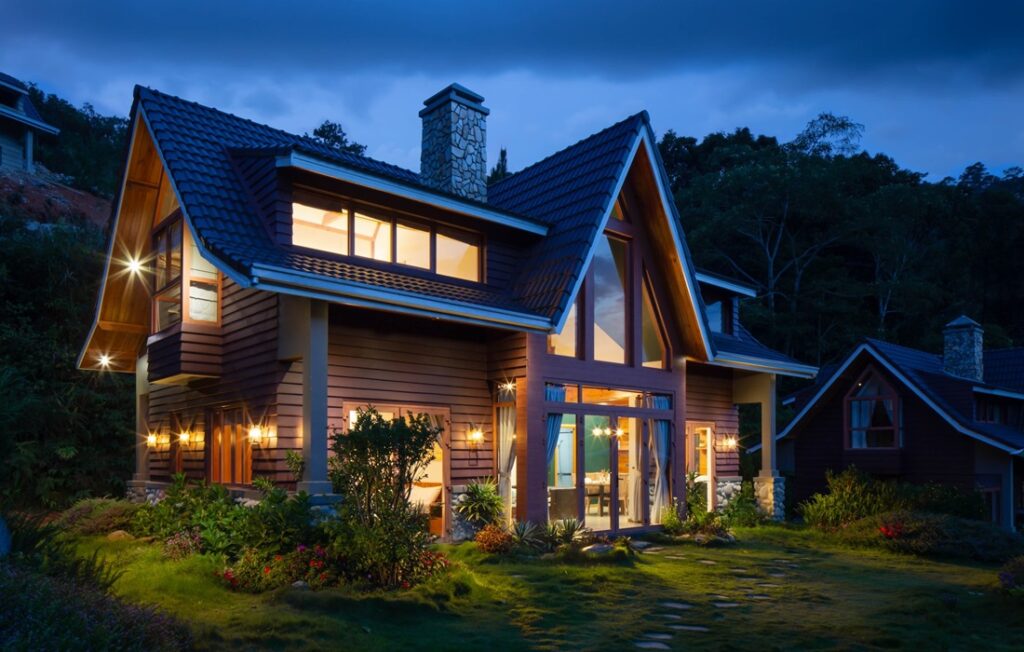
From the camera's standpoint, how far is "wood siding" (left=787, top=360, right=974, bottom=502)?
2052cm

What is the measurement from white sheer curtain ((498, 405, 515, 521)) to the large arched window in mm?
13334

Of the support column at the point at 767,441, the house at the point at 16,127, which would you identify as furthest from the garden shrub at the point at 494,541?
the house at the point at 16,127

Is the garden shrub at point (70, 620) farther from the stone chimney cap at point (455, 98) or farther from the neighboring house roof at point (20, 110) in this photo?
the neighboring house roof at point (20, 110)

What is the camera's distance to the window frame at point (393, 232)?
11773 mm

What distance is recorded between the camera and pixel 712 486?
1720 centimetres

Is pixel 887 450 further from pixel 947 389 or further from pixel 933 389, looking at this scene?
pixel 947 389

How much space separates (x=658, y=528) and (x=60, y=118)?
1763 inches

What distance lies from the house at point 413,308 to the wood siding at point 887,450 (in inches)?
275

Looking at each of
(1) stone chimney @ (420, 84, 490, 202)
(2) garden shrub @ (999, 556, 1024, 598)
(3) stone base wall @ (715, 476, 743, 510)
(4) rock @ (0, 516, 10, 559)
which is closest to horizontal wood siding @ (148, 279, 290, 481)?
(4) rock @ (0, 516, 10, 559)

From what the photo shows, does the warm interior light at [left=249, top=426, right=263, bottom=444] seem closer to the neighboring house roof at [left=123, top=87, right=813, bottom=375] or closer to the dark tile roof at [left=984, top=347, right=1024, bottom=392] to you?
the neighboring house roof at [left=123, top=87, right=813, bottom=375]

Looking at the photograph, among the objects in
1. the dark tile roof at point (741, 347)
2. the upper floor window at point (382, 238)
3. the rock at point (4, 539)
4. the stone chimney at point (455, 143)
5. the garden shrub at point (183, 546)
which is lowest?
the garden shrub at point (183, 546)

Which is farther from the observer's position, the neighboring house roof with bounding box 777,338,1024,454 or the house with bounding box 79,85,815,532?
the neighboring house roof with bounding box 777,338,1024,454

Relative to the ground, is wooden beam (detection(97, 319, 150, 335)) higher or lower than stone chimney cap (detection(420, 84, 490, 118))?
lower

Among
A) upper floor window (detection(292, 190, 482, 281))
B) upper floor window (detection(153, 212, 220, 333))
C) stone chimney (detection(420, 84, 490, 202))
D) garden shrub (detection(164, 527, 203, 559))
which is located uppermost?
stone chimney (detection(420, 84, 490, 202))
